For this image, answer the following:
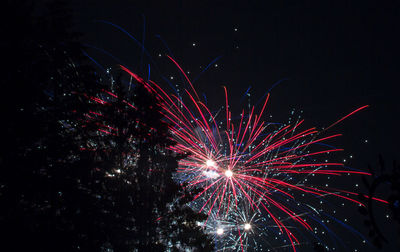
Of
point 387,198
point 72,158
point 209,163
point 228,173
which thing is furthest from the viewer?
point 228,173

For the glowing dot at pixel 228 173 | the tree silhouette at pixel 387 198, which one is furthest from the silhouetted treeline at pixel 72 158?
the glowing dot at pixel 228 173

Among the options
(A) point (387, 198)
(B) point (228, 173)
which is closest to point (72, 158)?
(A) point (387, 198)

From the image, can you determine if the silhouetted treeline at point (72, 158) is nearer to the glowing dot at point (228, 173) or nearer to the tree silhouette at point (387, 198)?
the tree silhouette at point (387, 198)

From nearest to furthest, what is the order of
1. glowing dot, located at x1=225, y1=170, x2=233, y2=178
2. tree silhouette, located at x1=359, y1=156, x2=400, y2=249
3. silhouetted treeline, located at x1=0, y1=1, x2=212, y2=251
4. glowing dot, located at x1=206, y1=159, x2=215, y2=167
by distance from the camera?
tree silhouette, located at x1=359, y1=156, x2=400, y2=249 → silhouetted treeline, located at x1=0, y1=1, x2=212, y2=251 → glowing dot, located at x1=206, y1=159, x2=215, y2=167 → glowing dot, located at x1=225, y1=170, x2=233, y2=178

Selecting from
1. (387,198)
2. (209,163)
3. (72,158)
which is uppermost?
(209,163)

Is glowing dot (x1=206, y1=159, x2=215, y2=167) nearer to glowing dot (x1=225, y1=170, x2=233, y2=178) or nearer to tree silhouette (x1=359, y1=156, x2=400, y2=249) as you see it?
glowing dot (x1=225, y1=170, x2=233, y2=178)

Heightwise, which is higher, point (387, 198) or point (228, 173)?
point (228, 173)

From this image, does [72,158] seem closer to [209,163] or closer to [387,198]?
[387,198]

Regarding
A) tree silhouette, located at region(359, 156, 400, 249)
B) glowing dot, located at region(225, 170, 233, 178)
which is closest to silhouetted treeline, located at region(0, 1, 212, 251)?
tree silhouette, located at region(359, 156, 400, 249)

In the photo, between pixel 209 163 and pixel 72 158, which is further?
pixel 209 163
